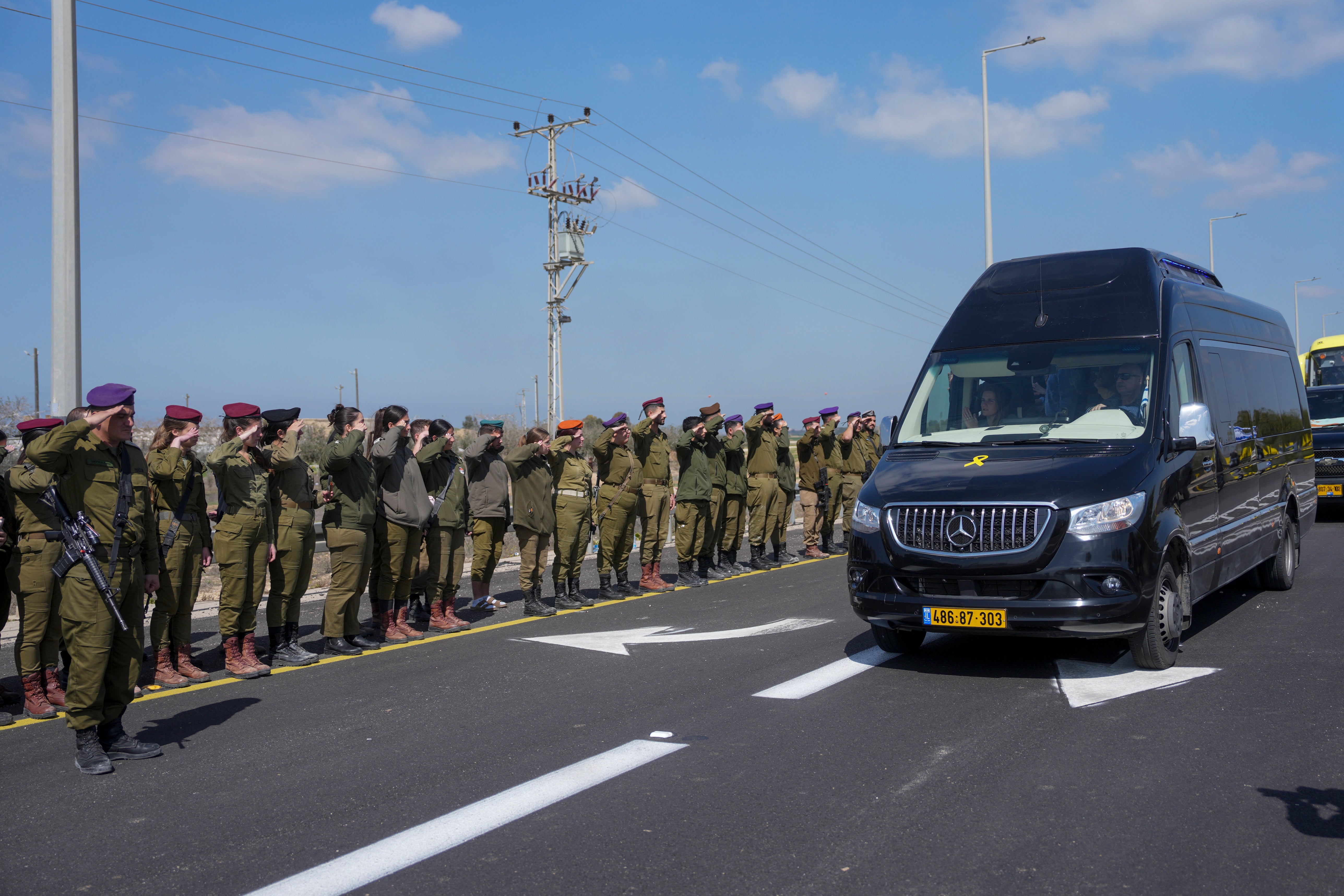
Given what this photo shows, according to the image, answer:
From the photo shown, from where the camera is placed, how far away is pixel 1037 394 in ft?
24.4

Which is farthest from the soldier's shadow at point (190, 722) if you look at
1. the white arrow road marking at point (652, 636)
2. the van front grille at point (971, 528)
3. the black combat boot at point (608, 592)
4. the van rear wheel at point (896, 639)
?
the black combat boot at point (608, 592)

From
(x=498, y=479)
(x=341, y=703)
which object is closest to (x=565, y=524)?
(x=498, y=479)

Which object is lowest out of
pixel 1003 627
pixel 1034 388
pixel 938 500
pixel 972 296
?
pixel 1003 627

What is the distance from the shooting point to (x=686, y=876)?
3777 millimetres

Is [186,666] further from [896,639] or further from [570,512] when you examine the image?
[896,639]

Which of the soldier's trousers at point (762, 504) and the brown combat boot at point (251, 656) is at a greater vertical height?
the soldier's trousers at point (762, 504)

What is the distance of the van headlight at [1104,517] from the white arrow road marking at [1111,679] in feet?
3.11

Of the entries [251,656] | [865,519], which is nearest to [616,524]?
[251,656]

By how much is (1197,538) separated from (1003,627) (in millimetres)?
1927

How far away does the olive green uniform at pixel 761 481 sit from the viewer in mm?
13516

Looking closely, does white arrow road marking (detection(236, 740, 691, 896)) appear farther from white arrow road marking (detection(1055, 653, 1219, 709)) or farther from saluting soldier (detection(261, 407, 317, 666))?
Result: saluting soldier (detection(261, 407, 317, 666))

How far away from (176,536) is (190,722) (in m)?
1.61

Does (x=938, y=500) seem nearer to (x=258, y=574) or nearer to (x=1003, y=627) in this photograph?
(x=1003, y=627)

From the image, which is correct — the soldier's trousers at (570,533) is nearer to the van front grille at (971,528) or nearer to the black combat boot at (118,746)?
the van front grille at (971,528)
